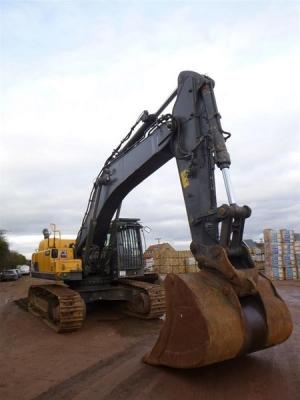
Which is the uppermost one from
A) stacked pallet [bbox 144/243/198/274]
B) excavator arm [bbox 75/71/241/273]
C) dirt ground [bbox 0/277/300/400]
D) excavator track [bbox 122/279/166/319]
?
excavator arm [bbox 75/71/241/273]

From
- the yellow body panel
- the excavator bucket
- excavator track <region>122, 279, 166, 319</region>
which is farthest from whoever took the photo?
the yellow body panel

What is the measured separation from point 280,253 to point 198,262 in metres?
18.2

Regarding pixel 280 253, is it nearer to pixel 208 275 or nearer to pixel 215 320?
pixel 208 275

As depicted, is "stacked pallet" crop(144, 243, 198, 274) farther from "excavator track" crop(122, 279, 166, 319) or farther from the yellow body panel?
"excavator track" crop(122, 279, 166, 319)

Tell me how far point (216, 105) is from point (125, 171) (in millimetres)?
3188

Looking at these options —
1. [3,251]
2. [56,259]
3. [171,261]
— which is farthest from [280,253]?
[3,251]

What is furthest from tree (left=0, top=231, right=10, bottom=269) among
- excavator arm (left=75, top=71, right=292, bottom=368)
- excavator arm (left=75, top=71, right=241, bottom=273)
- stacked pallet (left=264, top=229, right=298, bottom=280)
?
excavator arm (left=75, top=71, right=292, bottom=368)

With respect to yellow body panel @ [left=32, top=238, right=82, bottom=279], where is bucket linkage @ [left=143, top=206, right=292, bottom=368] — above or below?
below

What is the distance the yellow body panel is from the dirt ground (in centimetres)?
173

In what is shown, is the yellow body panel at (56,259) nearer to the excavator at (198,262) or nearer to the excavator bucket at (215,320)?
the excavator at (198,262)

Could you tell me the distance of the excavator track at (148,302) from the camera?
973cm

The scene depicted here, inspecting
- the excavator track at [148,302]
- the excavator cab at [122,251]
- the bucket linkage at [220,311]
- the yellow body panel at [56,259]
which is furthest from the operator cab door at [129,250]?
the bucket linkage at [220,311]

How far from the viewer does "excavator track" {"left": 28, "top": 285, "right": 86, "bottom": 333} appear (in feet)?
29.2

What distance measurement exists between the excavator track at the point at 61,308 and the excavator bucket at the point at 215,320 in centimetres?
408
